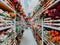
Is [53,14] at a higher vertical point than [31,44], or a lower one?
higher

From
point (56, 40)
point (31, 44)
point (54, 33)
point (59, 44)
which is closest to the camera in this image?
point (59, 44)

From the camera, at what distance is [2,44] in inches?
92.7

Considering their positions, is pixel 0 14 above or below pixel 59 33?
above

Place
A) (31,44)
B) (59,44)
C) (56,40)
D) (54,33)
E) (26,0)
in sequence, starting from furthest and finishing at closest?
(26,0), (31,44), (54,33), (56,40), (59,44)

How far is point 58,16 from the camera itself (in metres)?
2.60

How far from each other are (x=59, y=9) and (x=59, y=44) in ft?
1.89

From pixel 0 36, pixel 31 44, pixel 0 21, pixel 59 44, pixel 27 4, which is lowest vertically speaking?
pixel 31 44

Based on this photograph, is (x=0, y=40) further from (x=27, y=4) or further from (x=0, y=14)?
(x=27, y=4)

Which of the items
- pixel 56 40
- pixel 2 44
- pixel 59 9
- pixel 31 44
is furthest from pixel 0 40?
pixel 31 44

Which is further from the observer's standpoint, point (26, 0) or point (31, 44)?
point (26, 0)

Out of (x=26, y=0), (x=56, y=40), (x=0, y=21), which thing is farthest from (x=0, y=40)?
(x=26, y=0)

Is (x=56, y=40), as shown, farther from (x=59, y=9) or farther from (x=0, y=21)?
(x=0, y=21)

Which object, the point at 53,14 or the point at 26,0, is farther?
the point at 26,0

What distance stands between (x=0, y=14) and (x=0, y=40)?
1.35 feet
